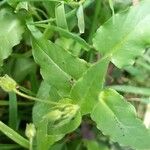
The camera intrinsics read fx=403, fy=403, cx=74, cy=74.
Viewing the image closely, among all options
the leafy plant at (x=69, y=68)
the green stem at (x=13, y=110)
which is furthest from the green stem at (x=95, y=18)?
the green stem at (x=13, y=110)

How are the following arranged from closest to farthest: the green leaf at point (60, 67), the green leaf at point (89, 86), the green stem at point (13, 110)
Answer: the green leaf at point (89, 86)
the green leaf at point (60, 67)
the green stem at point (13, 110)

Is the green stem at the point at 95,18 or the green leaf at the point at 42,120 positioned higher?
the green stem at the point at 95,18

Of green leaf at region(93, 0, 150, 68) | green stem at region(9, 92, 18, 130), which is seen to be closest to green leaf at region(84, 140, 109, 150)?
green stem at region(9, 92, 18, 130)

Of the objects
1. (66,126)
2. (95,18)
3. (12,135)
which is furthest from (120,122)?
(95,18)

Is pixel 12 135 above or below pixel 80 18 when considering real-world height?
below

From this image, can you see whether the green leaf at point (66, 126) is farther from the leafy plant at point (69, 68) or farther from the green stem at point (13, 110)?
the green stem at point (13, 110)

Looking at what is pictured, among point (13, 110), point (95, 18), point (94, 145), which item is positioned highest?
→ point (95, 18)

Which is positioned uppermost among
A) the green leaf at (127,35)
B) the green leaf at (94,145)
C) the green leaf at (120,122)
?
the green leaf at (127,35)

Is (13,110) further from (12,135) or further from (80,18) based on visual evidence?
(80,18)
